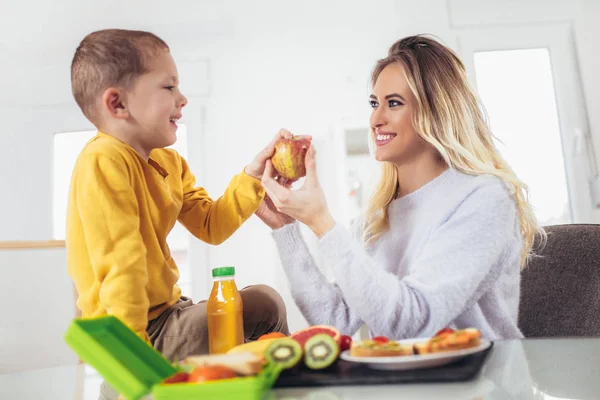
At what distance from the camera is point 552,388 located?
1.96 feet

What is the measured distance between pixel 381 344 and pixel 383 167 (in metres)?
0.88

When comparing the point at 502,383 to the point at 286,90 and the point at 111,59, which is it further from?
the point at 286,90

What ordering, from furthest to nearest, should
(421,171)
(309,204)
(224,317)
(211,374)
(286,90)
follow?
(286,90), (421,171), (309,204), (224,317), (211,374)

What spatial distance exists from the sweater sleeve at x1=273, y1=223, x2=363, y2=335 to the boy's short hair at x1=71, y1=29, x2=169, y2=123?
1.57 feet

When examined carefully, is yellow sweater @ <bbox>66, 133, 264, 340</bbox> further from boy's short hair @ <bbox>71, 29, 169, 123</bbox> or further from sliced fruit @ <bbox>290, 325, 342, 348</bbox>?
sliced fruit @ <bbox>290, 325, 342, 348</bbox>

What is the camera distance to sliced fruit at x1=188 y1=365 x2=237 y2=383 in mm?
541

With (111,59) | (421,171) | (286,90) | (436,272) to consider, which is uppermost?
(286,90)

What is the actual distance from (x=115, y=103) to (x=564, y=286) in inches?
43.5

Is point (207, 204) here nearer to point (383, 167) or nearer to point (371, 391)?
point (383, 167)

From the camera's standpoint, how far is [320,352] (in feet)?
2.17

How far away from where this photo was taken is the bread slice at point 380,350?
2.11 feet

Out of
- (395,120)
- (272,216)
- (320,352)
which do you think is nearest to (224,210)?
(272,216)

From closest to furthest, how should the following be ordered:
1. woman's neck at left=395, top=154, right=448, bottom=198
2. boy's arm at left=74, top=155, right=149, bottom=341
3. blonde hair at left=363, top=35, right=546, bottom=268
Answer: boy's arm at left=74, top=155, right=149, bottom=341
blonde hair at left=363, top=35, right=546, bottom=268
woman's neck at left=395, top=154, right=448, bottom=198

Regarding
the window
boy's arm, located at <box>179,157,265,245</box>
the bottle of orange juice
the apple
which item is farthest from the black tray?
the window
